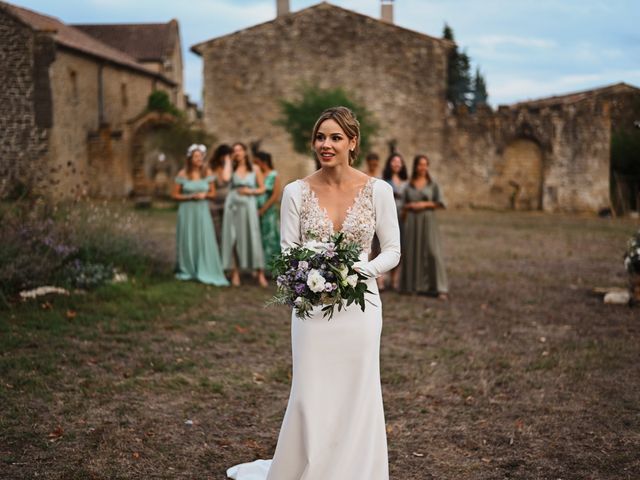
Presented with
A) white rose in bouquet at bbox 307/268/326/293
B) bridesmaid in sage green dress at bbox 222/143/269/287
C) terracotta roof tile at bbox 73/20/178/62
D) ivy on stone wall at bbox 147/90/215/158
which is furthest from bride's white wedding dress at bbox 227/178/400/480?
terracotta roof tile at bbox 73/20/178/62

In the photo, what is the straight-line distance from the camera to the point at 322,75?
32312 millimetres

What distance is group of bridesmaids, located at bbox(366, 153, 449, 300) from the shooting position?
35.1ft

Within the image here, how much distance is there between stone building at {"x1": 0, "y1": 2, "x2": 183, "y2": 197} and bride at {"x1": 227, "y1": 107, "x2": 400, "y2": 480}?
71.1 feet

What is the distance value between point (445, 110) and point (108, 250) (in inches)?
940

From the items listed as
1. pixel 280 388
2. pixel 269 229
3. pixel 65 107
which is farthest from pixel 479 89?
pixel 280 388

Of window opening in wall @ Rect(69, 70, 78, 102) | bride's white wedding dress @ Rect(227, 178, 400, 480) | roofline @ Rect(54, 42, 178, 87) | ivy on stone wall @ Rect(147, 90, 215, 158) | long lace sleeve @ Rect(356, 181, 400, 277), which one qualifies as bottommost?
bride's white wedding dress @ Rect(227, 178, 400, 480)

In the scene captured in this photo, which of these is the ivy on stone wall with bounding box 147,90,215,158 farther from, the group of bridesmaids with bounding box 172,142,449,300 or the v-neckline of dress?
the v-neckline of dress

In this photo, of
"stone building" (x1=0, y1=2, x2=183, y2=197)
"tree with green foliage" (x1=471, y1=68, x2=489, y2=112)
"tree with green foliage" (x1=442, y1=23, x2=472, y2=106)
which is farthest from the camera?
"tree with green foliage" (x1=471, y1=68, x2=489, y2=112)

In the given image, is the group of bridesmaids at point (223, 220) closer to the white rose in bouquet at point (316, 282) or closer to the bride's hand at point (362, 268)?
the bride's hand at point (362, 268)

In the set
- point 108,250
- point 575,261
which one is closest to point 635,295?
point 575,261

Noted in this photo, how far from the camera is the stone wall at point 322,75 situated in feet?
105

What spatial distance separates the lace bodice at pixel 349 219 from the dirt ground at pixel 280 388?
163 cm

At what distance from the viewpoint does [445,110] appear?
32281 mm

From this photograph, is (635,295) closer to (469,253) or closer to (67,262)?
(469,253)
